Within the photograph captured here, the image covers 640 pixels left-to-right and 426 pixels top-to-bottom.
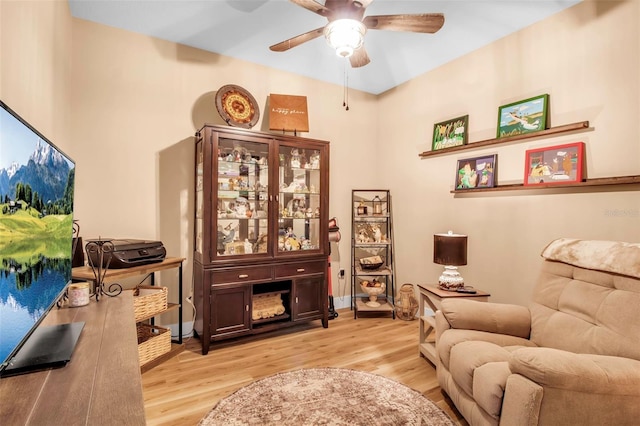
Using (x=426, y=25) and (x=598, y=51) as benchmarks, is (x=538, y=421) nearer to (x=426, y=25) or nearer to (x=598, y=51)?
(x=426, y=25)

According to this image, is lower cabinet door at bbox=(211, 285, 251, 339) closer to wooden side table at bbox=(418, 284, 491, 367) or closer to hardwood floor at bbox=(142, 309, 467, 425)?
hardwood floor at bbox=(142, 309, 467, 425)

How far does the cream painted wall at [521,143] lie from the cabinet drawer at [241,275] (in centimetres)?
174

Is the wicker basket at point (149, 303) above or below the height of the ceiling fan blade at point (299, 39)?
below

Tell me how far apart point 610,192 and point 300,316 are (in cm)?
262

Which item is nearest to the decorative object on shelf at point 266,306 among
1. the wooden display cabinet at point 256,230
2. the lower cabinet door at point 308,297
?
the wooden display cabinet at point 256,230

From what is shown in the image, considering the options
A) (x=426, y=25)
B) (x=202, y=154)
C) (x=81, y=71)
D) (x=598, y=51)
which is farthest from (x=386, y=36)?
(x=81, y=71)

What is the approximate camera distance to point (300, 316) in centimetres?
322

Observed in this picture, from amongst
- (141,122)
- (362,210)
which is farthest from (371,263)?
(141,122)

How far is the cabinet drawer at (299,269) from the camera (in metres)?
3.13

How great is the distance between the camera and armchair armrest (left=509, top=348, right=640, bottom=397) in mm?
1312

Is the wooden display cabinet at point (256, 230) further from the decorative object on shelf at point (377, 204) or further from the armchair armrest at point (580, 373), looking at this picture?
the armchair armrest at point (580, 373)

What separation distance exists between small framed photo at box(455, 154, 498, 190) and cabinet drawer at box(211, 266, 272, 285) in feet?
6.66

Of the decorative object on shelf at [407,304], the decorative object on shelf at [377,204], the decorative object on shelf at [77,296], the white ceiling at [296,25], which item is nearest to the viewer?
the decorative object on shelf at [77,296]

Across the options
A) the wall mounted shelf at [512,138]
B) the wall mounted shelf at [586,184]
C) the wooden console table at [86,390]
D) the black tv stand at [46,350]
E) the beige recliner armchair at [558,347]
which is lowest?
the beige recliner armchair at [558,347]
